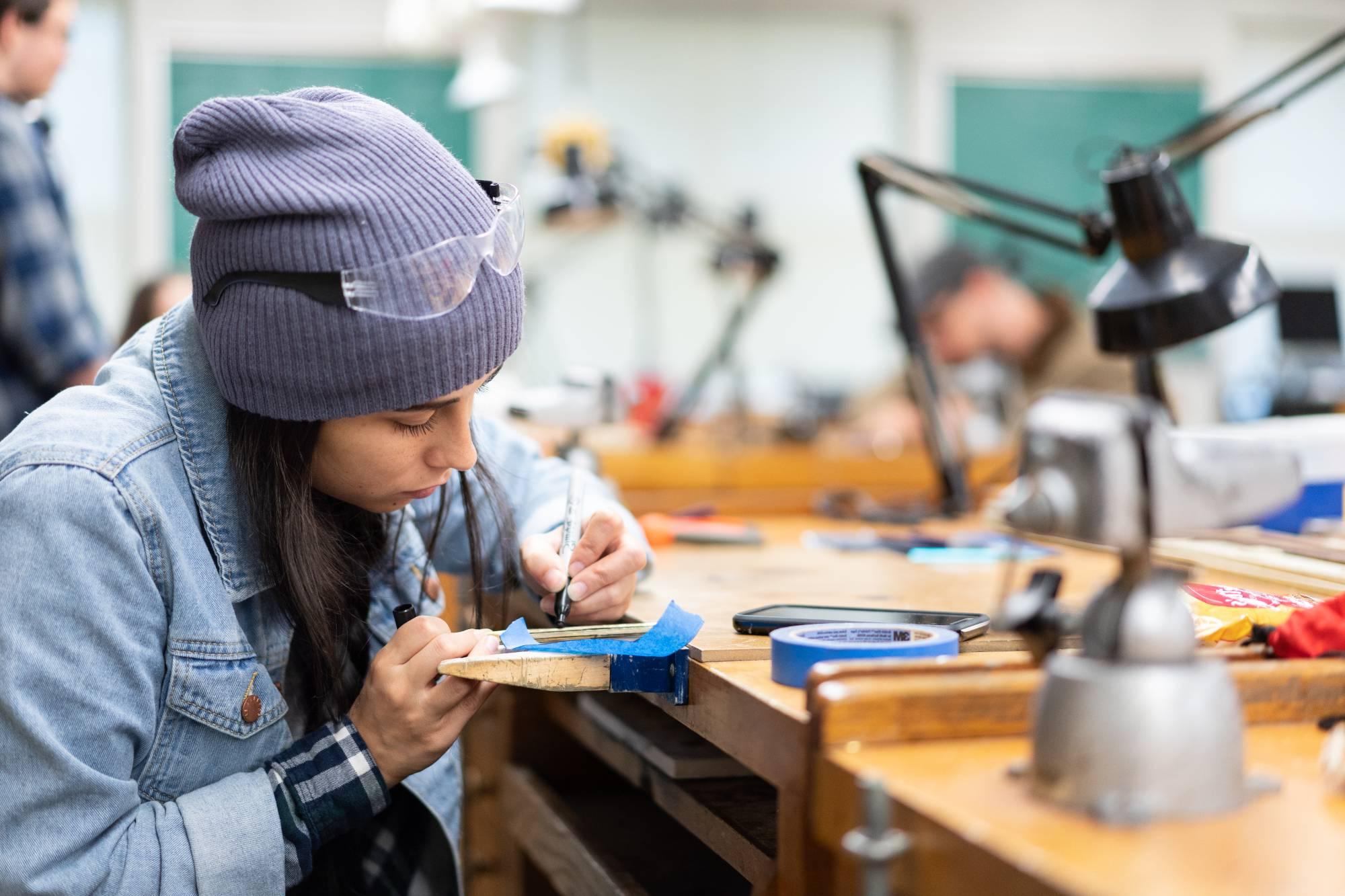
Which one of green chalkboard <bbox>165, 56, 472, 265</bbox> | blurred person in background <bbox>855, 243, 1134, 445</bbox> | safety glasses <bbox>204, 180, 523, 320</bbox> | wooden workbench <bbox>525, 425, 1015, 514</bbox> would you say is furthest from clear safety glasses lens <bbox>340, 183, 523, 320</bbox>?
green chalkboard <bbox>165, 56, 472, 265</bbox>

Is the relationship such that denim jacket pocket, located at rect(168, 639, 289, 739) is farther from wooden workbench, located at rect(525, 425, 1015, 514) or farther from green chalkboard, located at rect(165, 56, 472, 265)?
green chalkboard, located at rect(165, 56, 472, 265)

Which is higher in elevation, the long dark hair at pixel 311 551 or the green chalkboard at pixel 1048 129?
the green chalkboard at pixel 1048 129

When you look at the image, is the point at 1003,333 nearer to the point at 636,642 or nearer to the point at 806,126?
the point at 806,126

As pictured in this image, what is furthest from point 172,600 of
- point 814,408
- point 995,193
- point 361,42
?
point 361,42

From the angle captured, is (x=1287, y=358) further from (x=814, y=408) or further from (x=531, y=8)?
(x=531, y=8)

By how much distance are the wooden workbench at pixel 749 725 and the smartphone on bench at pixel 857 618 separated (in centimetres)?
2

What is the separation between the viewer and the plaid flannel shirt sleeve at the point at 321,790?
939mm

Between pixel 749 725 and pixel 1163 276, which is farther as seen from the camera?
pixel 1163 276

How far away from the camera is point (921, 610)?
1002 millimetres

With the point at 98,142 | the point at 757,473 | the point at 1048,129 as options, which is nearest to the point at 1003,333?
the point at 757,473

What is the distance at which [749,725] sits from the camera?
783 mm

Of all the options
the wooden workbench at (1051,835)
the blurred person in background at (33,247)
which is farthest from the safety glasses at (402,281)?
the blurred person in background at (33,247)

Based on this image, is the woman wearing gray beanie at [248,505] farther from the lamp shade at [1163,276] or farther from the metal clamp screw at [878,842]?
the lamp shade at [1163,276]

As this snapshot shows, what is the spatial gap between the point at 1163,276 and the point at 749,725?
1.76 feet
